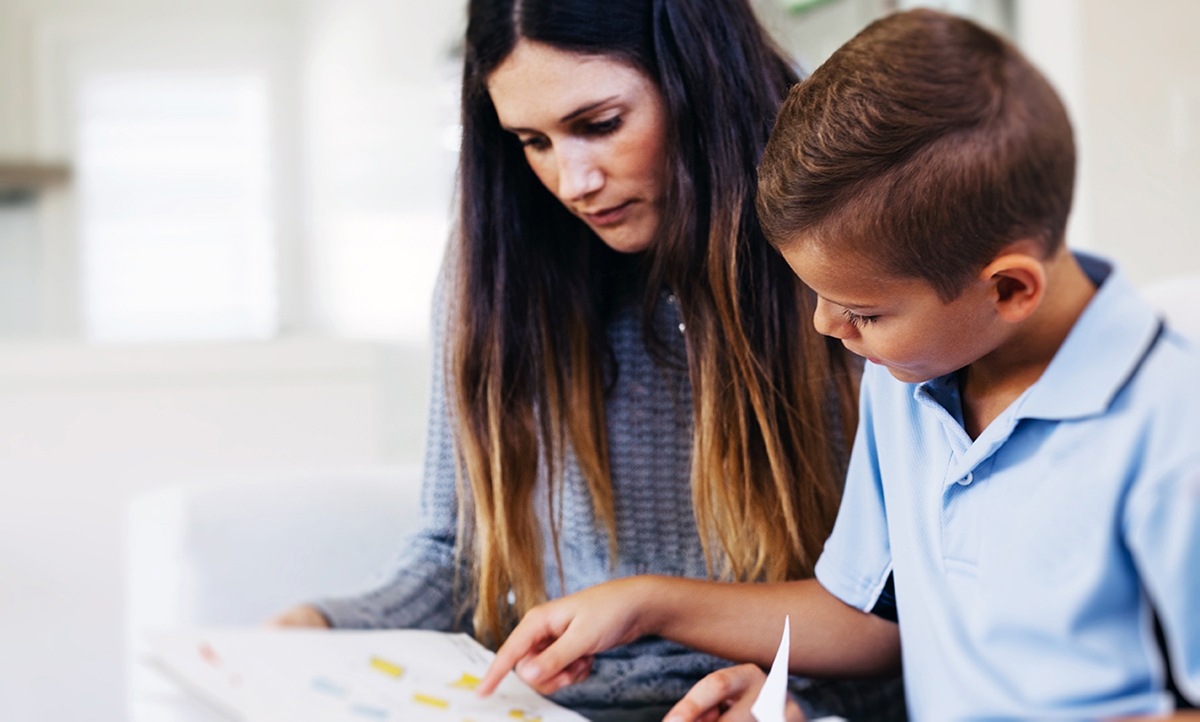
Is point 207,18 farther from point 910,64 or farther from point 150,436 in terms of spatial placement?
point 910,64

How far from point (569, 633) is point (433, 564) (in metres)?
0.14

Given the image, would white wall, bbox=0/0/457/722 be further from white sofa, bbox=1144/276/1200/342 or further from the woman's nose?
white sofa, bbox=1144/276/1200/342

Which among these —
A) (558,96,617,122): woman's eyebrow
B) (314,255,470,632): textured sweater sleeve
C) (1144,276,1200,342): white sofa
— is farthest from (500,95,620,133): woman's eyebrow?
(1144,276,1200,342): white sofa

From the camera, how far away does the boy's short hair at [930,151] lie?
0.22 meters

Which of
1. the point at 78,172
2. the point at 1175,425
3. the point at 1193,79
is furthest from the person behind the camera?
the point at 78,172

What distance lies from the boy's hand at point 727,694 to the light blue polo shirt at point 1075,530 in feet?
0.28

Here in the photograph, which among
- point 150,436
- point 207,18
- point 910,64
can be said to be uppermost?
point 207,18

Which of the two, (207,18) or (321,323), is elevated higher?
(207,18)

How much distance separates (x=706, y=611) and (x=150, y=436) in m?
0.42

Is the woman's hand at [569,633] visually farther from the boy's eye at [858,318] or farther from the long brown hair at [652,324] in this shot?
the boy's eye at [858,318]

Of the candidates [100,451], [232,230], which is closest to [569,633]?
[100,451]

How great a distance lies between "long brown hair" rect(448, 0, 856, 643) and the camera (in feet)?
1.23

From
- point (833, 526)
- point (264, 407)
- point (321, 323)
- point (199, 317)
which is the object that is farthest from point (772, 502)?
point (199, 317)

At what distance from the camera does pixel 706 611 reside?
405 mm
